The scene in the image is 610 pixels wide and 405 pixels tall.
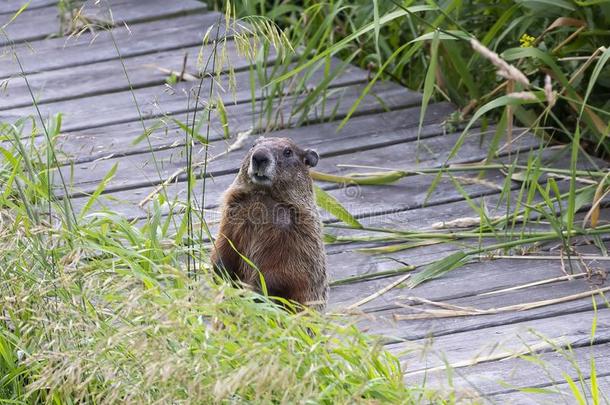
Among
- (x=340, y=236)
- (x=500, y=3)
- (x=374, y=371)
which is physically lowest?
(x=340, y=236)

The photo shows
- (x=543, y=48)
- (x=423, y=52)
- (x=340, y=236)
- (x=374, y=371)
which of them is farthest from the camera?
(x=423, y=52)

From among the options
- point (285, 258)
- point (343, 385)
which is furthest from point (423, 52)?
point (343, 385)

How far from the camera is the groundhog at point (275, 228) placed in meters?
3.96

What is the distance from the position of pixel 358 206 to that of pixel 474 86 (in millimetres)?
956

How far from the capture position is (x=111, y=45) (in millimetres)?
7160

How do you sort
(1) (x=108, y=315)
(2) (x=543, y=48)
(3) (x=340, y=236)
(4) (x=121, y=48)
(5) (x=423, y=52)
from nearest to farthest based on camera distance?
(1) (x=108, y=315), (3) (x=340, y=236), (2) (x=543, y=48), (5) (x=423, y=52), (4) (x=121, y=48)

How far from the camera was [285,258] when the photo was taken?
13.0ft

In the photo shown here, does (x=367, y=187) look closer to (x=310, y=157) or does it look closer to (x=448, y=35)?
(x=448, y=35)

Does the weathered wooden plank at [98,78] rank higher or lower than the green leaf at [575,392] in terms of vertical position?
lower

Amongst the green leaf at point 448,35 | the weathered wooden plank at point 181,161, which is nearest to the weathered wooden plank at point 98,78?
the weathered wooden plank at point 181,161

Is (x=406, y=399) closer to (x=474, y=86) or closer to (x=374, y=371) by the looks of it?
(x=374, y=371)

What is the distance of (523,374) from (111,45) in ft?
14.0

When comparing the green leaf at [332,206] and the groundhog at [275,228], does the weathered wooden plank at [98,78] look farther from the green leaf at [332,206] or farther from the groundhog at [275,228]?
the groundhog at [275,228]

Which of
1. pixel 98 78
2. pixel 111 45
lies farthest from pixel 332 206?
pixel 111 45
